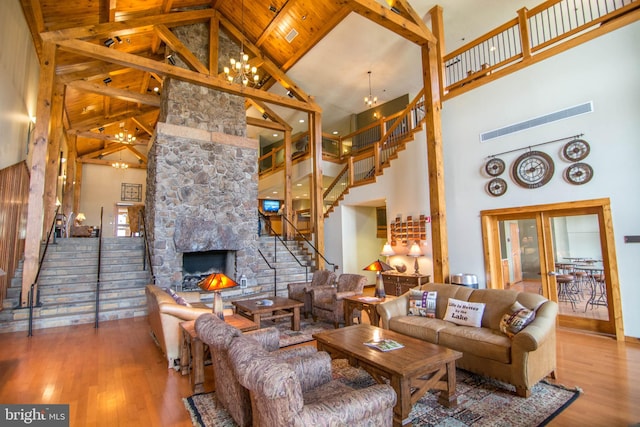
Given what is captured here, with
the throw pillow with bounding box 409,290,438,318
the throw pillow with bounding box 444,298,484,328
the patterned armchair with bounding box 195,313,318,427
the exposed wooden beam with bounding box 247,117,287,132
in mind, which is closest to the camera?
the patterned armchair with bounding box 195,313,318,427

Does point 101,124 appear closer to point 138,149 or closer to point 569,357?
point 138,149

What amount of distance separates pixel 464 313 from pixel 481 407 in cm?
118

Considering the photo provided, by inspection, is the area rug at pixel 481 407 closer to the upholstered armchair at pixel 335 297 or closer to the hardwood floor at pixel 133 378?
the hardwood floor at pixel 133 378

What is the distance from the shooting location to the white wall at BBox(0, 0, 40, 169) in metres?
4.88

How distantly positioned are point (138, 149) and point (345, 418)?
16360 mm

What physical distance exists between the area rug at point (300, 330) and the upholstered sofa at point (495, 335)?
126cm

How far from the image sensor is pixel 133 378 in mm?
3262

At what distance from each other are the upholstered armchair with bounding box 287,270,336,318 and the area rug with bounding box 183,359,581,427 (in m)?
2.61

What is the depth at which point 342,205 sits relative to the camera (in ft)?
30.0

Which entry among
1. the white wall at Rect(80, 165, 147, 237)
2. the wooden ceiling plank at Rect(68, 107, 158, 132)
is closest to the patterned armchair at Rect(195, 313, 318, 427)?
the wooden ceiling plank at Rect(68, 107, 158, 132)

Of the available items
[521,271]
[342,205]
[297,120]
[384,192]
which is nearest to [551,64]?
[521,271]

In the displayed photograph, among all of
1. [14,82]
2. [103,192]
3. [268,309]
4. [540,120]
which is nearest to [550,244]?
[540,120]

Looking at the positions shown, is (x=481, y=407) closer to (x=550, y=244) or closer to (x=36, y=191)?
(x=550, y=244)

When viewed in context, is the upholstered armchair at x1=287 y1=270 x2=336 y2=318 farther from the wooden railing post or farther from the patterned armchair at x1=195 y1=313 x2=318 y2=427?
the wooden railing post
